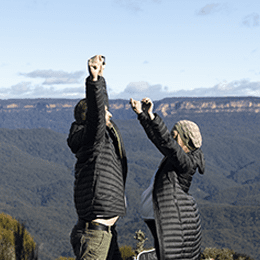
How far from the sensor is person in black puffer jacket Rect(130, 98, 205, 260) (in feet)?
13.0

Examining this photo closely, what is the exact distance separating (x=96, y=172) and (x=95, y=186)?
153 millimetres

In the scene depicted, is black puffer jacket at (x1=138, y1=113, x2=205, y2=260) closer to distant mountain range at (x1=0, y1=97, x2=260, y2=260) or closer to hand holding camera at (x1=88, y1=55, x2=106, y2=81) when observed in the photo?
hand holding camera at (x1=88, y1=55, x2=106, y2=81)

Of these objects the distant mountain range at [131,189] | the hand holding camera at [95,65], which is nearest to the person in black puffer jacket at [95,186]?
the hand holding camera at [95,65]

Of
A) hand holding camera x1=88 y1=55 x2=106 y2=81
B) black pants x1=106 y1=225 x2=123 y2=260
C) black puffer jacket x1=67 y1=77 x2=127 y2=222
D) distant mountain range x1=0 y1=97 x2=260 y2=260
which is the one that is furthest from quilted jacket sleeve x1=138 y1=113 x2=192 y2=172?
distant mountain range x1=0 y1=97 x2=260 y2=260

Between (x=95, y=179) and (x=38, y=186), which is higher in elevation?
(x=95, y=179)

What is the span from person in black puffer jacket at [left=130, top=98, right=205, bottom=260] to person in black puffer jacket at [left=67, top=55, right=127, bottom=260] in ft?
1.31

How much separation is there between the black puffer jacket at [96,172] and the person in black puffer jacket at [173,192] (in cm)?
40

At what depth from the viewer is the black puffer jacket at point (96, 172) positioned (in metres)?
4.21

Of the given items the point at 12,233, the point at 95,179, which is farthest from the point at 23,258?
the point at 95,179

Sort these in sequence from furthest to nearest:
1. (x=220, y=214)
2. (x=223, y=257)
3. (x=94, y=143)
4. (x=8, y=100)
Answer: (x=8, y=100) < (x=220, y=214) < (x=223, y=257) < (x=94, y=143)

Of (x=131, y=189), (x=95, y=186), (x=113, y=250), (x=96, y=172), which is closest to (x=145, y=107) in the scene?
(x=96, y=172)

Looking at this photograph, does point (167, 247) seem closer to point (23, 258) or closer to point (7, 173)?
point (23, 258)

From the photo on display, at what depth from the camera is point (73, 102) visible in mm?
191875

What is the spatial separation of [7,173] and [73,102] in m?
60.1
